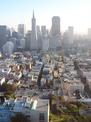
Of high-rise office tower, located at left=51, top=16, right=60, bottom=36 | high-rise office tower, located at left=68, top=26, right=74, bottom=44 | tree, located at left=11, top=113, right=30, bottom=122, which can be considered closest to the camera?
tree, located at left=11, top=113, right=30, bottom=122

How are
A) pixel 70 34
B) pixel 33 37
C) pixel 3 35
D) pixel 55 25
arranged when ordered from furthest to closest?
pixel 55 25 → pixel 70 34 → pixel 3 35 → pixel 33 37

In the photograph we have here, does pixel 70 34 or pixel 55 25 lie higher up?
pixel 55 25

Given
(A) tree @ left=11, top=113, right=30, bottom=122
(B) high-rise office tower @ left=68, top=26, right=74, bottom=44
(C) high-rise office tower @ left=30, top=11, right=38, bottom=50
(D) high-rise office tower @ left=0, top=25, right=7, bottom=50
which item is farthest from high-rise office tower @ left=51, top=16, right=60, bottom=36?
(A) tree @ left=11, top=113, right=30, bottom=122

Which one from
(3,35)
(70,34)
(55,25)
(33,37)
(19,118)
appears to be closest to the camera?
(19,118)

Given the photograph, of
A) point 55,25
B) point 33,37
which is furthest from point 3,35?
point 55,25

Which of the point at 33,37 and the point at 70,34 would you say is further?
the point at 70,34

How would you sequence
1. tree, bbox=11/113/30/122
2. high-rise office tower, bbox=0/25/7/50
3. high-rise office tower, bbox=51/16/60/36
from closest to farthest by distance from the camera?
tree, bbox=11/113/30/122
high-rise office tower, bbox=0/25/7/50
high-rise office tower, bbox=51/16/60/36

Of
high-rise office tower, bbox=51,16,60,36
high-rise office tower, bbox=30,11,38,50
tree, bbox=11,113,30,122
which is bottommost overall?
tree, bbox=11,113,30,122

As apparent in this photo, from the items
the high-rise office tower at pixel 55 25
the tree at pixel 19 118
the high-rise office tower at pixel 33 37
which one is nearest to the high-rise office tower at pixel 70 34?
the high-rise office tower at pixel 55 25

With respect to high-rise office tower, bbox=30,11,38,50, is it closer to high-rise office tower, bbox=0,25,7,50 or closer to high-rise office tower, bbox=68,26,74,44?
high-rise office tower, bbox=0,25,7,50

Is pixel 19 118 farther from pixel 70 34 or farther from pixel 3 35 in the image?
pixel 70 34

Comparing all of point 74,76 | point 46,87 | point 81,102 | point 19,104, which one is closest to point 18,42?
point 74,76

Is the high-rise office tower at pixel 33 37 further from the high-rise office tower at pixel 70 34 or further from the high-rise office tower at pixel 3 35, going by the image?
the high-rise office tower at pixel 70 34
